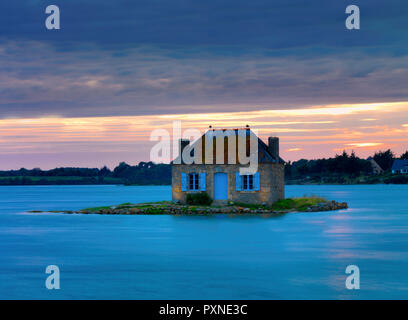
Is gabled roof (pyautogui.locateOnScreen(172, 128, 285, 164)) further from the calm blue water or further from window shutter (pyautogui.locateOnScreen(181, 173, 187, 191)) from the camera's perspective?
the calm blue water

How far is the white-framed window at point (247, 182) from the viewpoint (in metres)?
44.7

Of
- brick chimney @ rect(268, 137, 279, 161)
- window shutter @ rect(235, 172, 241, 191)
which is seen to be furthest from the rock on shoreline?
brick chimney @ rect(268, 137, 279, 161)

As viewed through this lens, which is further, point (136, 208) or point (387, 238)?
point (136, 208)

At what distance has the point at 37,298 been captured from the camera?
20.5 metres

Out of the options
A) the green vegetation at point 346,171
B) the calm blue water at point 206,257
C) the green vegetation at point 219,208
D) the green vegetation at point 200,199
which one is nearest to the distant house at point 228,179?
the green vegetation at point 200,199

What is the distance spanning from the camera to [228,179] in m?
44.9

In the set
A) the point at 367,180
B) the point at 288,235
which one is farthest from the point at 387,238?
the point at 367,180

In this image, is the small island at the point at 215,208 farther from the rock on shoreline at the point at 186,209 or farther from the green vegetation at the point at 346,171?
the green vegetation at the point at 346,171

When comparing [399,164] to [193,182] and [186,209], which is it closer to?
[193,182]

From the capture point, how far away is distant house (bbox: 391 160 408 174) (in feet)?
538

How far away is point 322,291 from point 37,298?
8.95 m
